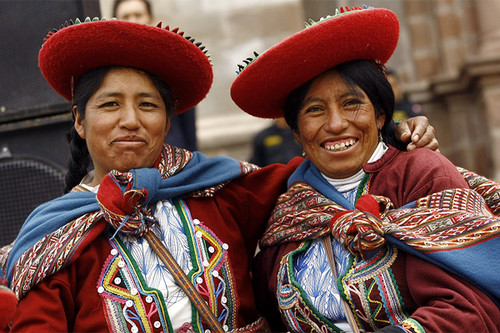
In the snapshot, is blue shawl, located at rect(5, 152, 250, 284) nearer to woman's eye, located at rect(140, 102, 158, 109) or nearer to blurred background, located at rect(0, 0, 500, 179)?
woman's eye, located at rect(140, 102, 158, 109)

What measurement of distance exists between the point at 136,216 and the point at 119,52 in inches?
24.7

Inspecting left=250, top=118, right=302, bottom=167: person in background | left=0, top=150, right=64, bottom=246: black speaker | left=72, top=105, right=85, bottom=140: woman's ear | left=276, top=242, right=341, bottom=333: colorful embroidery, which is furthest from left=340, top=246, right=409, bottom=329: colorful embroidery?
left=250, top=118, right=302, bottom=167: person in background

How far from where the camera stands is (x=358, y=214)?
7.68ft

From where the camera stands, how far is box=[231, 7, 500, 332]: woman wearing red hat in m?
2.23

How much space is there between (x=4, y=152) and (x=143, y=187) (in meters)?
1.56

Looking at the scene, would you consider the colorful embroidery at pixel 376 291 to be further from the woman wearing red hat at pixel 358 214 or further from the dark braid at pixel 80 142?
the dark braid at pixel 80 142

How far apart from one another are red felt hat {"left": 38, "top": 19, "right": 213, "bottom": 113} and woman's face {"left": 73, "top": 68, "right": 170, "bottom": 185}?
0.08 metres

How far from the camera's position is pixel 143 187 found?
2551 millimetres

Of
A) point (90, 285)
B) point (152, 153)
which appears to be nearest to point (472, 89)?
point (152, 153)

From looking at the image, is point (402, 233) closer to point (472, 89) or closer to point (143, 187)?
point (143, 187)

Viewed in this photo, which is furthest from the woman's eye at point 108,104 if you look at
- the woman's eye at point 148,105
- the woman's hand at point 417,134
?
the woman's hand at point 417,134

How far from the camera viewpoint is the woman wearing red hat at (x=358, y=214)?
2230mm

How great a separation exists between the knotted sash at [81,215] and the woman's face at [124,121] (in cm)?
11

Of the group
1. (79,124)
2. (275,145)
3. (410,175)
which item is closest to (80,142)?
(79,124)
